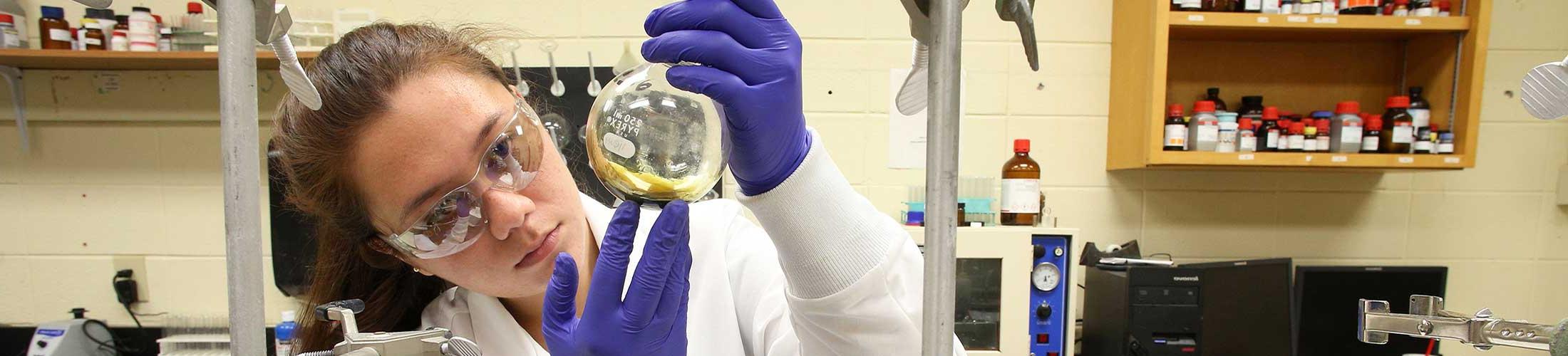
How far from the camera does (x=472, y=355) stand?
547 mm

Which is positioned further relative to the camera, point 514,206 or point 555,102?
point 555,102

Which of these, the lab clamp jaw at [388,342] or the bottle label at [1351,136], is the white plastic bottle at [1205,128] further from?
the lab clamp jaw at [388,342]

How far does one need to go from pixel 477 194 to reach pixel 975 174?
1587mm

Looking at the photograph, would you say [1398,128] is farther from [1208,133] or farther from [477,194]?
[477,194]

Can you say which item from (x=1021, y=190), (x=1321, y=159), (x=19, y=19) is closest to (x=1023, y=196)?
(x=1021, y=190)

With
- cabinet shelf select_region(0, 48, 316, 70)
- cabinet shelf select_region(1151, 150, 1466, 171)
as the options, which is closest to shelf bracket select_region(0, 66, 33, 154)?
cabinet shelf select_region(0, 48, 316, 70)

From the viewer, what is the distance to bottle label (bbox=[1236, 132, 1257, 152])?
69.1 inches

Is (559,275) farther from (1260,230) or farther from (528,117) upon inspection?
(1260,230)

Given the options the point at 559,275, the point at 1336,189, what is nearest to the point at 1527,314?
the point at 1336,189

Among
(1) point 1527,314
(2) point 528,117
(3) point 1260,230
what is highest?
(2) point 528,117

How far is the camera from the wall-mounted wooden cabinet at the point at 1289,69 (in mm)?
1703

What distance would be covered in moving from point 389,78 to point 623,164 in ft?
1.27

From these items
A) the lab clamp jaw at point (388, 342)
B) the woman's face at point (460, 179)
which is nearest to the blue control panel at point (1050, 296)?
the woman's face at point (460, 179)

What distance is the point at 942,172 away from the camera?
1.52 ft
